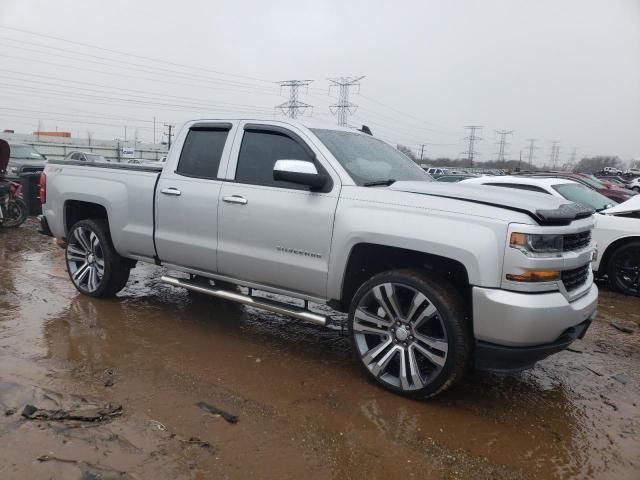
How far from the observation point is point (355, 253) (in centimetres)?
400

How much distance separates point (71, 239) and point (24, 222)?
6784mm

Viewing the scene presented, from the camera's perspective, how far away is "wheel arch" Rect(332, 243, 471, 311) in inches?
148

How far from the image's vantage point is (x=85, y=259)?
6.02 m

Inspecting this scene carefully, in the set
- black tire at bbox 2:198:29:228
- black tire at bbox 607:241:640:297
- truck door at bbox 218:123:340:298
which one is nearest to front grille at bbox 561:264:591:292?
truck door at bbox 218:123:340:298

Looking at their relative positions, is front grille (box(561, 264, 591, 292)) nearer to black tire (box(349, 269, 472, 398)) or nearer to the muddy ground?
black tire (box(349, 269, 472, 398))

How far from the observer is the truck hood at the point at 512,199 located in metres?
3.41

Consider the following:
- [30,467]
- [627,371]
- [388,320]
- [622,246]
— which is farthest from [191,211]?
[622,246]

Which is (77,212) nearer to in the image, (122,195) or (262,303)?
(122,195)

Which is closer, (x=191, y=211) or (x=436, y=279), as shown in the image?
(x=436, y=279)

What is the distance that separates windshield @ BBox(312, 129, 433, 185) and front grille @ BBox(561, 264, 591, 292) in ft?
4.94

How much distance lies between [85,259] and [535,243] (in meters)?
4.79

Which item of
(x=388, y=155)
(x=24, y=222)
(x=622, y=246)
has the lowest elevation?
(x=24, y=222)

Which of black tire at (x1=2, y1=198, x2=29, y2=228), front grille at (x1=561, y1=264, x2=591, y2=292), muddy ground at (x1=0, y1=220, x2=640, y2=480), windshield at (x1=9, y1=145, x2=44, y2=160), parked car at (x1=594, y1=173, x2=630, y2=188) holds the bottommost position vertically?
muddy ground at (x1=0, y1=220, x2=640, y2=480)

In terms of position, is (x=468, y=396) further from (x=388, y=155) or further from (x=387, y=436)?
(x=388, y=155)
